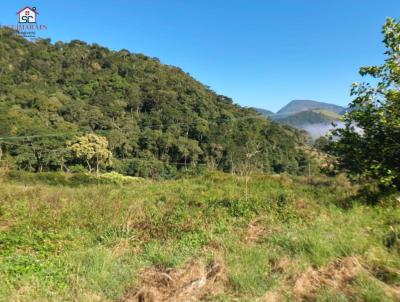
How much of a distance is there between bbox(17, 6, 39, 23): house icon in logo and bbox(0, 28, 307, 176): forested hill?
13094 mm

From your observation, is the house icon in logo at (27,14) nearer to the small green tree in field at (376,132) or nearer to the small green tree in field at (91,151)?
the small green tree in field at (91,151)

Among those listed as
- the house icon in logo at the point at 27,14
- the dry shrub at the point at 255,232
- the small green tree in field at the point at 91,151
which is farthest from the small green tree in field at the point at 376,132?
the small green tree in field at the point at 91,151

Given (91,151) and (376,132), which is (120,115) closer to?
(91,151)

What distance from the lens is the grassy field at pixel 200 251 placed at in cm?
303

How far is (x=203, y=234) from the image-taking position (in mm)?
4516

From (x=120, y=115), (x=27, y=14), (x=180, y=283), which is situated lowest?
(x=180, y=283)

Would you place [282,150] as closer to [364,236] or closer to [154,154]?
[154,154]

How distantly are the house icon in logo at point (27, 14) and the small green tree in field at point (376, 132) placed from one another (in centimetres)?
3397

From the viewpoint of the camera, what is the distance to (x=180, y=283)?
319 centimetres

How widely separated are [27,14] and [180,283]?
3684 cm

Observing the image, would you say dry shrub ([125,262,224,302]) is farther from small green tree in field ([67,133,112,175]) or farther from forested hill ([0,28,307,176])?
small green tree in field ([67,133,112,175])

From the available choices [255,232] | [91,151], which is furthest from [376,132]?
[91,151]

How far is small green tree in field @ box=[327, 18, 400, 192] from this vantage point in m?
6.35

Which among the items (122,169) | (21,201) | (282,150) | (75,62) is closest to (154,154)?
(122,169)
